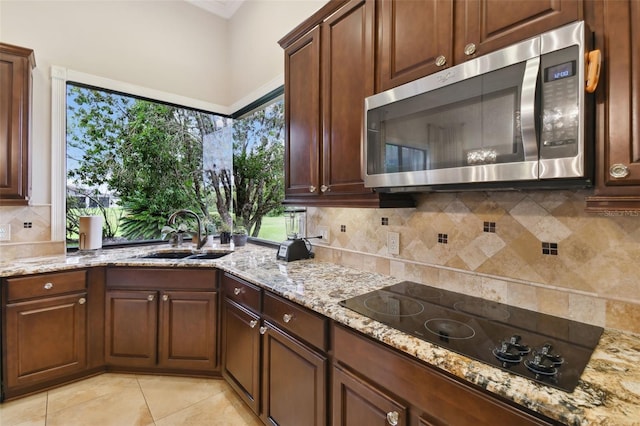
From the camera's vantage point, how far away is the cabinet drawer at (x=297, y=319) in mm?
1357

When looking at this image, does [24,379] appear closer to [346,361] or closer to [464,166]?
[346,361]

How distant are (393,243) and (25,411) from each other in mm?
2625

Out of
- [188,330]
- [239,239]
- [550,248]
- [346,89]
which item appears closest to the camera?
[550,248]

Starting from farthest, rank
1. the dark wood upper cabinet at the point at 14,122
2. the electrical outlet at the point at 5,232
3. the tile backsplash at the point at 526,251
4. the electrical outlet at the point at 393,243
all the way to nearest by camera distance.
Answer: the electrical outlet at the point at 5,232
the dark wood upper cabinet at the point at 14,122
the electrical outlet at the point at 393,243
the tile backsplash at the point at 526,251

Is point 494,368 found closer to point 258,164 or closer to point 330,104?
point 330,104

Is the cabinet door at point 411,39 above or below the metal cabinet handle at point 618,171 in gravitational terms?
above

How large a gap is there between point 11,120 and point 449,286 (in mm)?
3149

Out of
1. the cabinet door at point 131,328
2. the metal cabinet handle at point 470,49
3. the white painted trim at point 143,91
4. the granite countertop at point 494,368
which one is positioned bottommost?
the cabinet door at point 131,328

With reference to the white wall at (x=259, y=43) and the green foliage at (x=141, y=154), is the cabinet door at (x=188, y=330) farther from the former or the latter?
the white wall at (x=259, y=43)

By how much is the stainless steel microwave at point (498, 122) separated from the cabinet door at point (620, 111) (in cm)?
4

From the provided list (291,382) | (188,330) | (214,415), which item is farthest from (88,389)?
(291,382)

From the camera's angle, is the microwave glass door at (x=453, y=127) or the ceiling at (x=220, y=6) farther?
the ceiling at (x=220, y=6)

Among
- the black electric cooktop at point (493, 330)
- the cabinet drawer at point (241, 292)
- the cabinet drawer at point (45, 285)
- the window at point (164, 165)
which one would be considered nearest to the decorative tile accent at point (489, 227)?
the black electric cooktop at point (493, 330)

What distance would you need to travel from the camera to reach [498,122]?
1055mm
